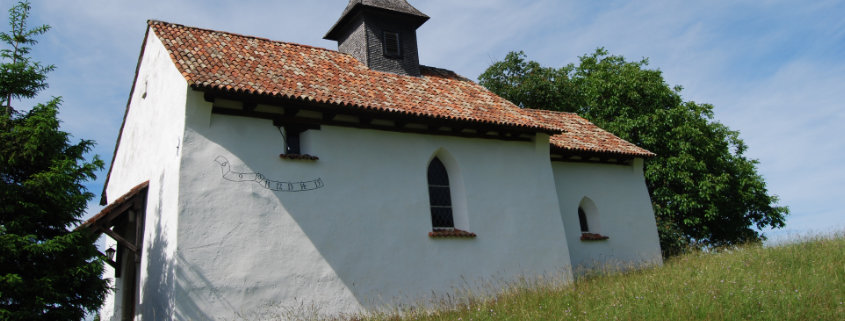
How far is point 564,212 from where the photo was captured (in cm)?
1529

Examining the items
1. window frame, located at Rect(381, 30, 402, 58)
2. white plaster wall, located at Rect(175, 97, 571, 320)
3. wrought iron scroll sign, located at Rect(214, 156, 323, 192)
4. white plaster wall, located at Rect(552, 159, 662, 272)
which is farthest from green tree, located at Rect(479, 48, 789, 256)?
wrought iron scroll sign, located at Rect(214, 156, 323, 192)

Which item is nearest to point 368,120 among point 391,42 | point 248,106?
point 248,106

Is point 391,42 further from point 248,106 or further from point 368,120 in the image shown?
point 248,106

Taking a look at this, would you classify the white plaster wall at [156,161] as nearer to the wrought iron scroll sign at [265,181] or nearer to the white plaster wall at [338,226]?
the white plaster wall at [338,226]

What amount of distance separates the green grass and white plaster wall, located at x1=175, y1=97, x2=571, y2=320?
0.95m

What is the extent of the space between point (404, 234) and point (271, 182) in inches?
113

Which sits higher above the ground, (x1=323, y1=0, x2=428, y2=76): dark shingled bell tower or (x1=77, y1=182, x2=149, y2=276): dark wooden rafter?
(x1=323, y1=0, x2=428, y2=76): dark shingled bell tower

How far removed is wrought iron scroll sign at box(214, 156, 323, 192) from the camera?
10078 mm

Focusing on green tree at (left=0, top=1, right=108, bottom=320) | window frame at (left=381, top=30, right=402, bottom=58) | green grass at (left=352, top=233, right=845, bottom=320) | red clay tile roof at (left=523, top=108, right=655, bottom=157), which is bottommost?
green grass at (left=352, top=233, right=845, bottom=320)

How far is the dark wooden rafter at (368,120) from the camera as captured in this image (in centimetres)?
1040

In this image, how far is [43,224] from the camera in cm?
889

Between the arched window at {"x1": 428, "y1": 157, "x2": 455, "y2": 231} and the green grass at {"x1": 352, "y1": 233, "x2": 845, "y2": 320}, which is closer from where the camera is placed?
the green grass at {"x1": 352, "y1": 233, "x2": 845, "y2": 320}

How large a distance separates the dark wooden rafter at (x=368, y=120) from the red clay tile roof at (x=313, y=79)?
131mm

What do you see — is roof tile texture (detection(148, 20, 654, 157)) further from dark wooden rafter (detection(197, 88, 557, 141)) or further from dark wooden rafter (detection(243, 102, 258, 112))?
dark wooden rafter (detection(243, 102, 258, 112))
